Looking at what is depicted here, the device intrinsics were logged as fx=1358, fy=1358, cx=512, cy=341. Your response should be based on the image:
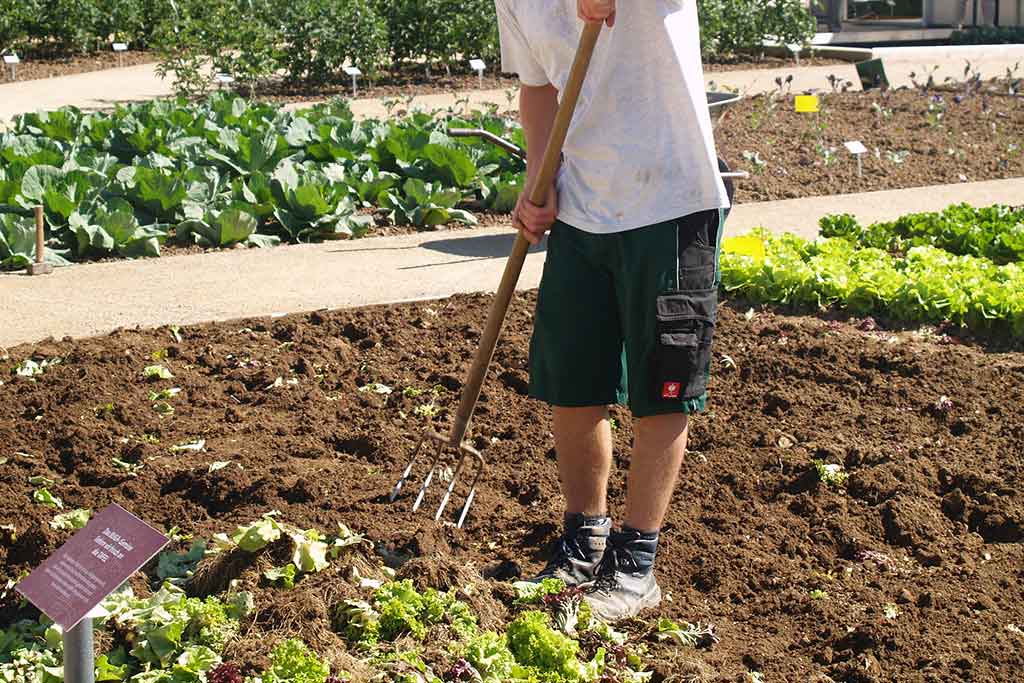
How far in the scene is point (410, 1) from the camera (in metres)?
16.5

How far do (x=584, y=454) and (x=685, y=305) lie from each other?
0.56 meters

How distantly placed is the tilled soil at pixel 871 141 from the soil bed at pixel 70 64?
9.13 meters

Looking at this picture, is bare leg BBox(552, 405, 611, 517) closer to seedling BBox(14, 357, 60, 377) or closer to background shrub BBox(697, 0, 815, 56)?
seedling BBox(14, 357, 60, 377)

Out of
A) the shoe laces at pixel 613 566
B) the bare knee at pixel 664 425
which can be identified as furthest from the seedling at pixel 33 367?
the bare knee at pixel 664 425

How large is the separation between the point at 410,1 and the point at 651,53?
45.4 feet

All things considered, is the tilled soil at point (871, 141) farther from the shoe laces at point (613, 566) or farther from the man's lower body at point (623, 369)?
the shoe laces at point (613, 566)

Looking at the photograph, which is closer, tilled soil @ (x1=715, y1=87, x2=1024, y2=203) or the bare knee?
the bare knee

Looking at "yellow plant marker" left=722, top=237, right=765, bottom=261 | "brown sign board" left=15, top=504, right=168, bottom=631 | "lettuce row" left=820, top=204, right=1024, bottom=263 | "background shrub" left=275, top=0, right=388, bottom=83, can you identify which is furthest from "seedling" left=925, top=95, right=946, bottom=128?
"brown sign board" left=15, top=504, right=168, bottom=631

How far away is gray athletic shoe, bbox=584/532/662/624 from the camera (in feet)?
11.5

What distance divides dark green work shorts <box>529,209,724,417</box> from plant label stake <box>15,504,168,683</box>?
1283 millimetres

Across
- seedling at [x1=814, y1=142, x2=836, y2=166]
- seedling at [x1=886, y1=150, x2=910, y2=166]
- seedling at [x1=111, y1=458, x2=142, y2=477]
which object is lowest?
seedling at [x1=886, y1=150, x2=910, y2=166]

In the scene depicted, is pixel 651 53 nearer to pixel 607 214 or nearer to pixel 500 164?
pixel 607 214

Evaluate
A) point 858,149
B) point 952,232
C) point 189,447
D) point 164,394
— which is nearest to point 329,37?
point 858,149

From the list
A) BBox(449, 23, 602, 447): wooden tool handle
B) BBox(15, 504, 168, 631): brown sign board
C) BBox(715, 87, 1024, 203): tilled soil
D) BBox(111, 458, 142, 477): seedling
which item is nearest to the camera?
BBox(15, 504, 168, 631): brown sign board
